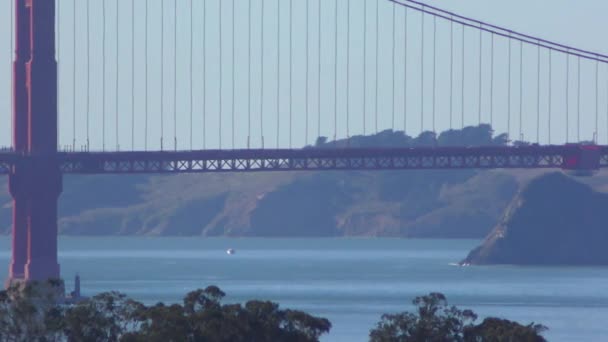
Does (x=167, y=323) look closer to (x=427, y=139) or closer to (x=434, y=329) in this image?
(x=434, y=329)

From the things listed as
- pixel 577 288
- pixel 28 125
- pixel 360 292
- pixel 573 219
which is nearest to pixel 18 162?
pixel 28 125

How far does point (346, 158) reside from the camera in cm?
7119

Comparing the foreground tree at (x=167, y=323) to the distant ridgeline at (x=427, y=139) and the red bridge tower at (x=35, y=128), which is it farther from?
the distant ridgeline at (x=427, y=139)

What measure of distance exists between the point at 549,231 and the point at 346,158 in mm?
41752

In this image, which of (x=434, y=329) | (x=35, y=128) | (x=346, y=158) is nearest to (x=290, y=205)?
(x=346, y=158)

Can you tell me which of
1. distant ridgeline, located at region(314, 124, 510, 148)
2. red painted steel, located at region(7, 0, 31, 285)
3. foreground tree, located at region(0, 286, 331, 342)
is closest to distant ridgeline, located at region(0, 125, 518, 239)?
distant ridgeline, located at region(314, 124, 510, 148)

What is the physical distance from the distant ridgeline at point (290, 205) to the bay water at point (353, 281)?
104ft

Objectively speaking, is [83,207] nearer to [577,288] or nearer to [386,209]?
[386,209]

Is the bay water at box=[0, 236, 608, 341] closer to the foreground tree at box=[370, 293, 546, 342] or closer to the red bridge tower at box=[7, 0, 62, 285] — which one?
the red bridge tower at box=[7, 0, 62, 285]

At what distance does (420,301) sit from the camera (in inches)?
1380

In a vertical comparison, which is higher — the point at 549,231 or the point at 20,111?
the point at 20,111

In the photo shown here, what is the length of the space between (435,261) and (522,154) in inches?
1910

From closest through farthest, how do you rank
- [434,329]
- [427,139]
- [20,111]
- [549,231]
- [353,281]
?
1. [434,329]
2. [20,111]
3. [353,281]
4. [549,231]
5. [427,139]

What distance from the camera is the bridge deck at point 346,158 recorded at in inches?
2744
